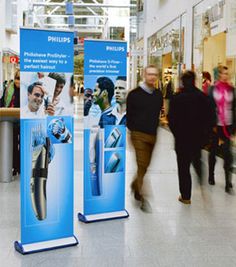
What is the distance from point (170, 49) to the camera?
1554 centimetres

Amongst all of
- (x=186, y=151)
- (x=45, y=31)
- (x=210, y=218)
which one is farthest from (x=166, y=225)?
(x=45, y=31)

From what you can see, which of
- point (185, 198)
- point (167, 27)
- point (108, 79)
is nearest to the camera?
point (108, 79)

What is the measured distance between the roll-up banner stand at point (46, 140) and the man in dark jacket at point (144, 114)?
119 centimetres

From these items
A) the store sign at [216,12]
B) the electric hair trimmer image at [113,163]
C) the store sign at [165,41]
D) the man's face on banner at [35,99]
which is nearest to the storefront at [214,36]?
the store sign at [216,12]

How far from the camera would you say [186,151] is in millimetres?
5738

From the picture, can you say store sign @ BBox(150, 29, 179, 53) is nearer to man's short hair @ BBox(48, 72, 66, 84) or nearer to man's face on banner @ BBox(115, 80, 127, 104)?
man's face on banner @ BBox(115, 80, 127, 104)

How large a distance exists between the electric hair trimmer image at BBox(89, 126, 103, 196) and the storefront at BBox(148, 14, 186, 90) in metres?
8.58

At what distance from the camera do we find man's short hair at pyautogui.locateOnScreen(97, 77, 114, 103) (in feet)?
16.8

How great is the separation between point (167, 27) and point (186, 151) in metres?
11.1

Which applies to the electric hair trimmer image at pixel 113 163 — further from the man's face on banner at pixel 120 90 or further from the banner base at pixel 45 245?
the banner base at pixel 45 245

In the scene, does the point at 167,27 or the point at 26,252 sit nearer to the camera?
the point at 26,252

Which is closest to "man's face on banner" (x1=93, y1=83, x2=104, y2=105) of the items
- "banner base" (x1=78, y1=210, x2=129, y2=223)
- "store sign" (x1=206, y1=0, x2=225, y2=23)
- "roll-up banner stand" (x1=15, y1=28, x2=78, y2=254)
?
"roll-up banner stand" (x1=15, y1=28, x2=78, y2=254)

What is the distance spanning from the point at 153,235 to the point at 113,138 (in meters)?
1.16

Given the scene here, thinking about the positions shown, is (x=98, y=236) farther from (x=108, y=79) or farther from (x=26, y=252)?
(x=108, y=79)
